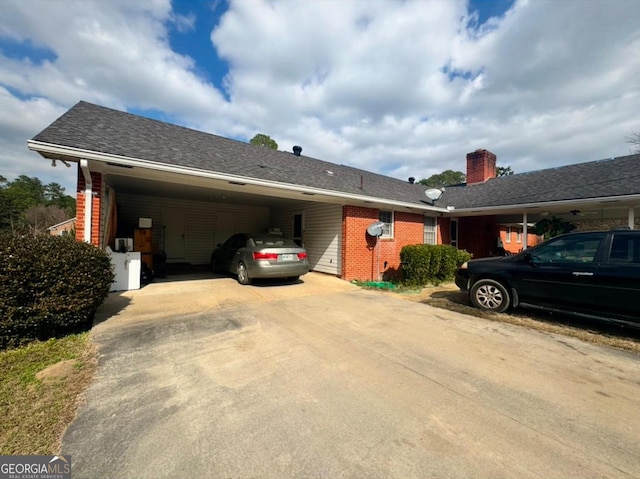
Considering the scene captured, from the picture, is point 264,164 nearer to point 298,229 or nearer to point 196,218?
point 298,229

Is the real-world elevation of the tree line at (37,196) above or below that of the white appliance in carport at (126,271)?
above

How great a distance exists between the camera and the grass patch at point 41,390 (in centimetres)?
200

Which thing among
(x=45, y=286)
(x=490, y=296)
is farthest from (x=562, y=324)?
(x=45, y=286)

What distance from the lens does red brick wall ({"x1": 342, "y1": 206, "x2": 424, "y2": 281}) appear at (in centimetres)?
945

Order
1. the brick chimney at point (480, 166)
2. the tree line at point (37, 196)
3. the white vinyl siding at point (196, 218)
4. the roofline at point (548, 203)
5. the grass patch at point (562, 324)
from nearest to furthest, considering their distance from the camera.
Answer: the grass patch at point (562, 324) < the roofline at point (548, 203) < the white vinyl siding at point (196, 218) < the brick chimney at point (480, 166) < the tree line at point (37, 196)

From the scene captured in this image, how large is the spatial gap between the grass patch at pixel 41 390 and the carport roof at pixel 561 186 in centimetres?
1251

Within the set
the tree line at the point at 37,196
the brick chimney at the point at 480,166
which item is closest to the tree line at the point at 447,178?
the brick chimney at the point at 480,166

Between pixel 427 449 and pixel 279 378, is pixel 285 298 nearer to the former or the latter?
pixel 279 378

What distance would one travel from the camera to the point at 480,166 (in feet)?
55.3

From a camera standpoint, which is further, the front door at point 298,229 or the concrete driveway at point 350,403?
the front door at point 298,229

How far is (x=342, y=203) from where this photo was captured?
9.49 m

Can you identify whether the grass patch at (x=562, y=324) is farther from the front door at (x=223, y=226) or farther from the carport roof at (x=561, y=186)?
the front door at (x=223, y=226)

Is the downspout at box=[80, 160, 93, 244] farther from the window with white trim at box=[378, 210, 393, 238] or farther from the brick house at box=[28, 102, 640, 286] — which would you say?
the window with white trim at box=[378, 210, 393, 238]

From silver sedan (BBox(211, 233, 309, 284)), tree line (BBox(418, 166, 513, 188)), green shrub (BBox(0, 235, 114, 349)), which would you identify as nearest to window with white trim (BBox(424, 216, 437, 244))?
silver sedan (BBox(211, 233, 309, 284))
